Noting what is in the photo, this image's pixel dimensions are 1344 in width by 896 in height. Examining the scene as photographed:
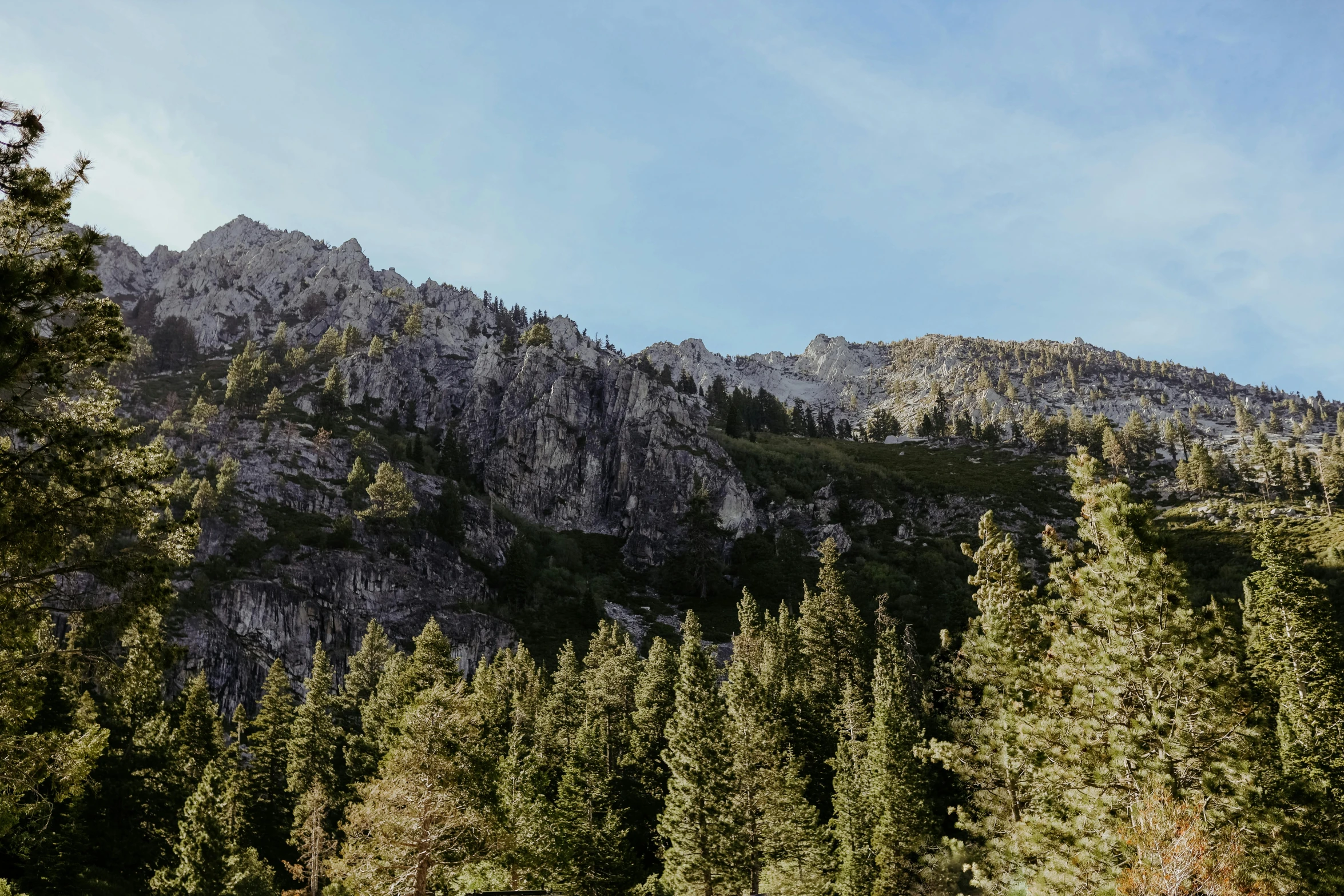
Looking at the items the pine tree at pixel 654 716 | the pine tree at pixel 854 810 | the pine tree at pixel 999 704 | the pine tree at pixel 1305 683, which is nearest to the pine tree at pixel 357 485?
the pine tree at pixel 654 716

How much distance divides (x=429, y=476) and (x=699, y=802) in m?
111

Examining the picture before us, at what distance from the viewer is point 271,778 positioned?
59.4 metres

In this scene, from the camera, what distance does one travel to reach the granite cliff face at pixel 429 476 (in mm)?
95625

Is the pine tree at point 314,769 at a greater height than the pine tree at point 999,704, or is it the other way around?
the pine tree at point 999,704

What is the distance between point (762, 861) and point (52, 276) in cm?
4030

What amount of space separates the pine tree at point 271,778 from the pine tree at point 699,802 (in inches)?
1267

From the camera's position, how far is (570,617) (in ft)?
370

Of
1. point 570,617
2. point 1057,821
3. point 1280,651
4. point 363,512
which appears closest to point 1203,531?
point 1280,651

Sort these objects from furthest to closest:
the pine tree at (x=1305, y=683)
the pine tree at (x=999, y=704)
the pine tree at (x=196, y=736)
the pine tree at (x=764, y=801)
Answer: the pine tree at (x=196, y=736)
the pine tree at (x=764, y=801)
the pine tree at (x=1305, y=683)
the pine tree at (x=999, y=704)

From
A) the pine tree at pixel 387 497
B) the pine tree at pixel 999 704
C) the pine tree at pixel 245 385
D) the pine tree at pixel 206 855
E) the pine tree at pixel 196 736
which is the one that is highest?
the pine tree at pixel 245 385

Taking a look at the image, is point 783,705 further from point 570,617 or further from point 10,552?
point 570,617

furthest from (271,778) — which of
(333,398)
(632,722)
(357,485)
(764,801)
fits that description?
(333,398)

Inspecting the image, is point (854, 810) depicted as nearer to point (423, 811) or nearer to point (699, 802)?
point (699, 802)

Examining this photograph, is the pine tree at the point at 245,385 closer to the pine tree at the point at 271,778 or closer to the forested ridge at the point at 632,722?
the forested ridge at the point at 632,722
